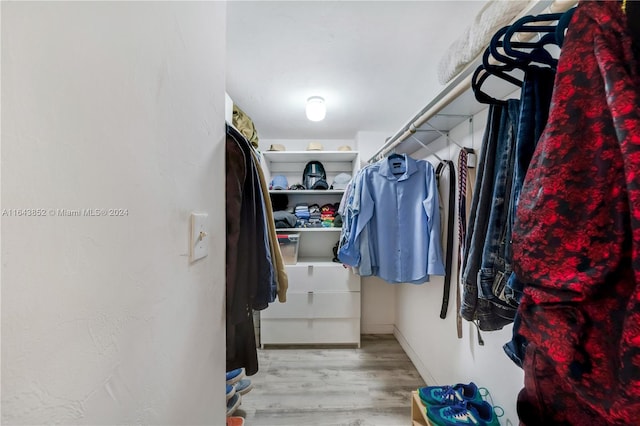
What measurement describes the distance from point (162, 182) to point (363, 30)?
1145mm

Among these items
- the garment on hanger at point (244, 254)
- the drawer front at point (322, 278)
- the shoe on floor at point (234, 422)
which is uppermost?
the garment on hanger at point (244, 254)

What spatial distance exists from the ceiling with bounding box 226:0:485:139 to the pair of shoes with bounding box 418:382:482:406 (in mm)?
1680

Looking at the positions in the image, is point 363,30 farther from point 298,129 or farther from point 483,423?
point 483,423

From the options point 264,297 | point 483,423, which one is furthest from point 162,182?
point 483,423

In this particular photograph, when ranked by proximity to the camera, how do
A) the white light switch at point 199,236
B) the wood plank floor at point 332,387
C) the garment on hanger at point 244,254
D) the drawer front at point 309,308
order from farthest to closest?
the drawer front at point 309,308, the wood plank floor at point 332,387, the garment on hanger at point 244,254, the white light switch at point 199,236

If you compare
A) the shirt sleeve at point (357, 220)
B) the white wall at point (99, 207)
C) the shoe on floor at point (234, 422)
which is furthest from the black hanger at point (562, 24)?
the shoe on floor at point (234, 422)

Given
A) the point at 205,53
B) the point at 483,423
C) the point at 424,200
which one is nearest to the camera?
the point at 205,53

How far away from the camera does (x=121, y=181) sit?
1.17ft

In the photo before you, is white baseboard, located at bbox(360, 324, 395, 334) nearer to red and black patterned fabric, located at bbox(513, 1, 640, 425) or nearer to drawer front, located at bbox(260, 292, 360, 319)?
drawer front, located at bbox(260, 292, 360, 319)

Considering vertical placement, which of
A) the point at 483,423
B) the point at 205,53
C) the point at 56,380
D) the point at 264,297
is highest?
the point at 205,53

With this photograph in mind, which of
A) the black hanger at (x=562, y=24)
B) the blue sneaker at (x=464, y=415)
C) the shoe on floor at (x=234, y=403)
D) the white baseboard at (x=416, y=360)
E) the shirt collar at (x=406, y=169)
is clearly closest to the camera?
the black hanger at (x=562, y=24)

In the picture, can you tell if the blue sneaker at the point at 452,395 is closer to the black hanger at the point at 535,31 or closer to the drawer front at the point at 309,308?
the drawer front at the point at 309,308

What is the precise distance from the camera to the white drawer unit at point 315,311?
6.88 ft

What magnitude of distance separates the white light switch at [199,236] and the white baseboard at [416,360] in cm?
174
